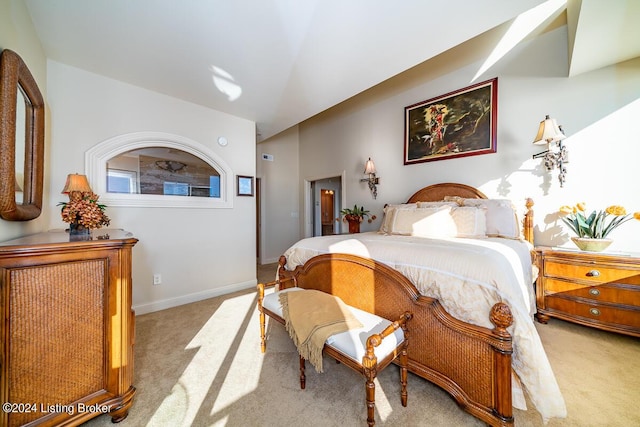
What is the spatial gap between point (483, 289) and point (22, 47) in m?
3.29

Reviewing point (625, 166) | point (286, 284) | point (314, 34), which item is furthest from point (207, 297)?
point (625, 166)

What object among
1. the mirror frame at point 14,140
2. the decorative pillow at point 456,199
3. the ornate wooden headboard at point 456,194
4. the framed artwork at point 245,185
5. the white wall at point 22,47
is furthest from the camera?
the framed artwork at point 245,185

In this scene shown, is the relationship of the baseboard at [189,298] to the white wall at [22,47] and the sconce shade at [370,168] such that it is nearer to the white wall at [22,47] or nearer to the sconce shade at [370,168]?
the white wall at [22,47]

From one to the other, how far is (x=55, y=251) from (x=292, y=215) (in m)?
4.52

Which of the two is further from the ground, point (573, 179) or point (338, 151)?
point (338, 151)

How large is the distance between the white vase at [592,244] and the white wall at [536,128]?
1.02 feet

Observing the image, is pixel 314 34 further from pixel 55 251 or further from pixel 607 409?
pixel 607 409

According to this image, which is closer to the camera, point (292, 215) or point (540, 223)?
point (540, 223)

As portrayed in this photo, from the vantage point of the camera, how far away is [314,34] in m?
1.97

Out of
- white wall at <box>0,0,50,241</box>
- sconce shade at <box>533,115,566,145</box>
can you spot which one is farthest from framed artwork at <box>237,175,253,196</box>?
sconce shade at <box>533,115,566,145</box>

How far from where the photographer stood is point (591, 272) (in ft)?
6.74

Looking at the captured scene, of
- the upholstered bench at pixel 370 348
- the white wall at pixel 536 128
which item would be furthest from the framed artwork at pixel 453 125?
the upholstered bench at pixel 370 348

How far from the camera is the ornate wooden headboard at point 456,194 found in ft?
8.54

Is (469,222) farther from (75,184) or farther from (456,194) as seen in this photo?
(75,184)
